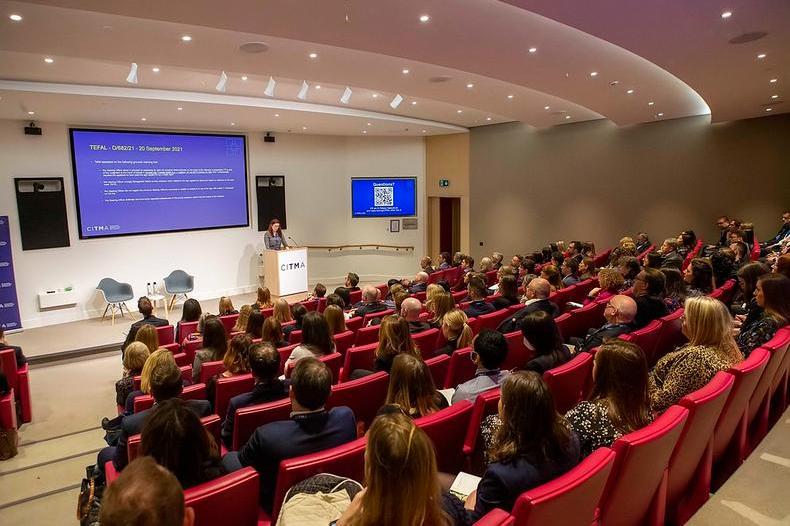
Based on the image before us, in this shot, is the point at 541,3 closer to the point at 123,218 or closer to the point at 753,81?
the point at 753,81

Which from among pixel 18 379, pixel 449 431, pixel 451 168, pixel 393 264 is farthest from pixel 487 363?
pixel 451 168

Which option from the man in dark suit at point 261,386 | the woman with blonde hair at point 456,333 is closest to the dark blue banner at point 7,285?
the man in dark suit at point 261,386

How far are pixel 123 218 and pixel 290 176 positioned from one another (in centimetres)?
390

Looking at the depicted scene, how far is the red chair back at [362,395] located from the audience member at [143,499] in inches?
65.1

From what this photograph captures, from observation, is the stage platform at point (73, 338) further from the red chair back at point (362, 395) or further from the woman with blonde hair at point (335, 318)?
the red chair back at point (362, 395)

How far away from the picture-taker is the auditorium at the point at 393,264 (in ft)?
6.27

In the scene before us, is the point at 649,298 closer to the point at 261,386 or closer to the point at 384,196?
the point at 261,386

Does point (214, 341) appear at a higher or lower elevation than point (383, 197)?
lower

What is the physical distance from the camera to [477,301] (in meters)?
5.24

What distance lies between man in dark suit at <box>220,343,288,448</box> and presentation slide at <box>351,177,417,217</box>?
1079 cm

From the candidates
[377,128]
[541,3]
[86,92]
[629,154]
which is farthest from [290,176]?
[541,3]

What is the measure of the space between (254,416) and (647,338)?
270 centimetres

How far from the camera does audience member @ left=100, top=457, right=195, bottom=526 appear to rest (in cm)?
119

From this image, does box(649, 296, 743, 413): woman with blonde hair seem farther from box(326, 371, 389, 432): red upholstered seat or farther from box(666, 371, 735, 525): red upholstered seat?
box(326, 371, 389, 432): red upholstered seat
